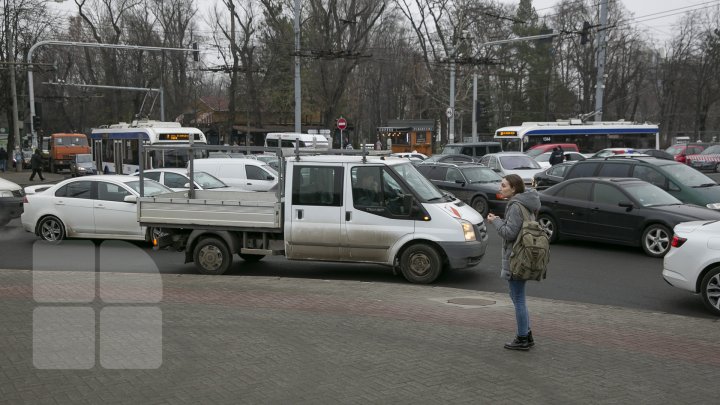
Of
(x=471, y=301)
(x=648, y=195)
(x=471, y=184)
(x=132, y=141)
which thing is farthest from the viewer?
(x=132, y=141)

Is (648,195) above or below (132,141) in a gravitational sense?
below

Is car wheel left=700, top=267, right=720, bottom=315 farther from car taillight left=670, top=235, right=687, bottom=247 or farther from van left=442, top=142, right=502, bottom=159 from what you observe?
van left=442, top=142, right=502, bottom=159

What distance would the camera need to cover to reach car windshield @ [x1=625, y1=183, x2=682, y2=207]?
13117 millimetres

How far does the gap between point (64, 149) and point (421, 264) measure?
45916 millimetres

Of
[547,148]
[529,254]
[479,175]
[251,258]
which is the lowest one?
[251,258]

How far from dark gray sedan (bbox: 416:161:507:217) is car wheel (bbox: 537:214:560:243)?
410 cm

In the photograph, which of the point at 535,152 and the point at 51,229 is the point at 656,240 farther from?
the point at 535,152

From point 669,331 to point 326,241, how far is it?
4.87 m

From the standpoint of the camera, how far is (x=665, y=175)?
15.1 m

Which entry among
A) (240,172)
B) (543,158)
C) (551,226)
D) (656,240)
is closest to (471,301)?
(656,240)

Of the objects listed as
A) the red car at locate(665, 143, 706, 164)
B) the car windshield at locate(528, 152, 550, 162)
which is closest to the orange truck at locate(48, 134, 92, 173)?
the car windshield at locate(528, 152, 550, 162)

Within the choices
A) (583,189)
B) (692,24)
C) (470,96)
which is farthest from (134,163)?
(692,24)

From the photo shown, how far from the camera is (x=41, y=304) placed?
8.23m

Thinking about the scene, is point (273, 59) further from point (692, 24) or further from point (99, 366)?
point (99, 366)
